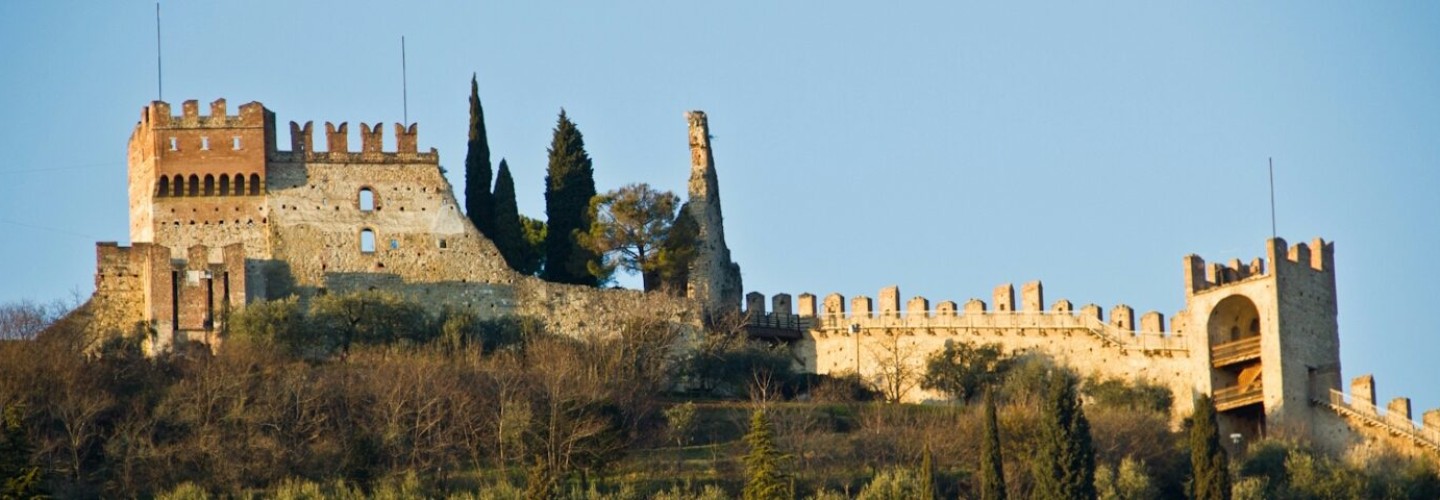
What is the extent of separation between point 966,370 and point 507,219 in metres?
10.5

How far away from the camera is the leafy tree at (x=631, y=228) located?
82000 mm

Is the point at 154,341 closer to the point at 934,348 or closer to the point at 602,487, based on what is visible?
the point at 602,487

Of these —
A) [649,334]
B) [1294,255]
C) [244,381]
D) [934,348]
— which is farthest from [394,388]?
[1294,255]

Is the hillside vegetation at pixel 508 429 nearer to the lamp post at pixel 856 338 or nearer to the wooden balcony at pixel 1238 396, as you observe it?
the wooden balcony at pixel 1238 396

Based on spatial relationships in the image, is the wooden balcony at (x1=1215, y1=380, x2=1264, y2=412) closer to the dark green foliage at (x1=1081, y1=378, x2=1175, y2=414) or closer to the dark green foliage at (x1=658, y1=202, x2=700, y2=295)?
the dark green foliage at (x1=1081, y1=378, x2=1175, y2=414)

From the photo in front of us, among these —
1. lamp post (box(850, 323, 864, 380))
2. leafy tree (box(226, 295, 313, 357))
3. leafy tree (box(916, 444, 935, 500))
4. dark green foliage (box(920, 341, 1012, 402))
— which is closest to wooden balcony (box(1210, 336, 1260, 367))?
dark green foliage (box(920, 341, 1012, 402))

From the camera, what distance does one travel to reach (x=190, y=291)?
7850 cm

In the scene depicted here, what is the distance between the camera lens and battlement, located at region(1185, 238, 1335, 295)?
7988 centimetres

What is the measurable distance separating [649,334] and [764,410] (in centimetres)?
576

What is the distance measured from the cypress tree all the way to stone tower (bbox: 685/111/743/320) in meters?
3.82

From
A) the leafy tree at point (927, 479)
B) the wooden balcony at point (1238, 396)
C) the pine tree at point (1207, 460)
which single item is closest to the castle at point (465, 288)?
the wooden balcony at point (1238, 396)

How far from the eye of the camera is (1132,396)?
260 feet

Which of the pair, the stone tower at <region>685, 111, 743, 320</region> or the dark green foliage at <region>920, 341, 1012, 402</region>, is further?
the stone tower at <region>685, 111, 743, 320</region>

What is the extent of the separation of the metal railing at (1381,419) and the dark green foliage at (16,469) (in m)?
26.9
